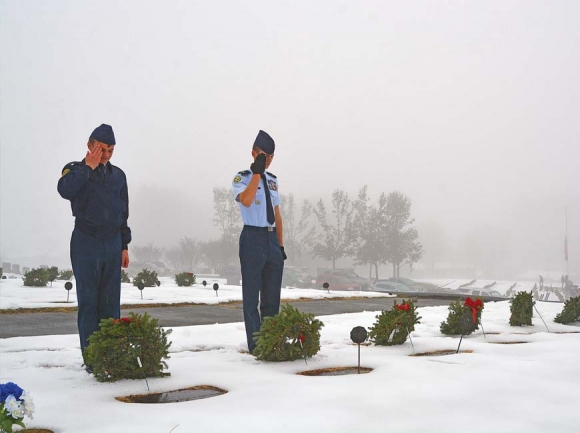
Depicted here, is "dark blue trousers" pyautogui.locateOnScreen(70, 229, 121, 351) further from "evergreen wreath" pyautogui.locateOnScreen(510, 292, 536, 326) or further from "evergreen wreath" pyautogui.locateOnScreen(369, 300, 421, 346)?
"evergreen wreath" pyautogui.locateOnScreen(510, 292, 536, 326)

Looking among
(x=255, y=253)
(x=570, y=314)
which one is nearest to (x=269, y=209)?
(x=255, y=253)

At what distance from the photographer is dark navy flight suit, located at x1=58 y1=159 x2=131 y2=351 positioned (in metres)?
4.82

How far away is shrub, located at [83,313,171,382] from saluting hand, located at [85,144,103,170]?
1313 millimetres

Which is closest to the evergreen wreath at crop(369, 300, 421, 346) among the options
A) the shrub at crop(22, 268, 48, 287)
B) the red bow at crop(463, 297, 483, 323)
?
the red bow at crop(463, 297, 483, 323)

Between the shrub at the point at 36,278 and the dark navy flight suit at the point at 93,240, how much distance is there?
42.5ft

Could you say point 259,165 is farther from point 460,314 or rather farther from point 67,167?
point 460,314

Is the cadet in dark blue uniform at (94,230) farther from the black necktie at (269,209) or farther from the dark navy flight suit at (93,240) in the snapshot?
the black necktie at (269,209)

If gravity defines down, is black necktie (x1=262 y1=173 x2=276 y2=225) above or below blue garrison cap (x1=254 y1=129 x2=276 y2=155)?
below

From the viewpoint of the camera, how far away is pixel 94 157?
479 cm

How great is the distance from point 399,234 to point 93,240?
59020 mm

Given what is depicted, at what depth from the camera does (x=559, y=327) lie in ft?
27.2

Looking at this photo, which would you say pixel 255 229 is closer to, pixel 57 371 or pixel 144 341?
pixel 144 341

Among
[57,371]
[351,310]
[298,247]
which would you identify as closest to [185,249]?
[298,247]

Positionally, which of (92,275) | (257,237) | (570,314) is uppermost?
(257,237)
